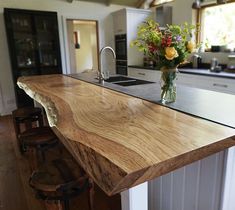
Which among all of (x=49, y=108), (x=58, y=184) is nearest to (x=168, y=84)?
(x=49, y=108)

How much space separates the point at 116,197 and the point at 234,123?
1297 millimetres

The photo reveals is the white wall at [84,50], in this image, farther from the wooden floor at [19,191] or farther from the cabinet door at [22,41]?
the wooden floor at [19,191]

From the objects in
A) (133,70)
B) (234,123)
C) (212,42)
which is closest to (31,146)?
(234,123)

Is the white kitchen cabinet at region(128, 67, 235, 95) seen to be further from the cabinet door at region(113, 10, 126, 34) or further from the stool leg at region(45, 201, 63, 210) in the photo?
the stool leg at region(45, 201, 63, 210)

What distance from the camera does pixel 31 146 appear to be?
1.95m

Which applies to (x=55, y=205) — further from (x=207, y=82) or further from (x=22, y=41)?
(x=22, y=41)

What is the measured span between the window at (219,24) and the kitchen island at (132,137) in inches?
111

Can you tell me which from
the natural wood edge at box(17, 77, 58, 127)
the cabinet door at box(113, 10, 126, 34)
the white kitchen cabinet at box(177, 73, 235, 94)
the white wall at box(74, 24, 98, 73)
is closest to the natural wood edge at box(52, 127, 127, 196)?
the natural wood edge at box(17, 77, 58, 127)

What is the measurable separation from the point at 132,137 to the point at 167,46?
0.68m

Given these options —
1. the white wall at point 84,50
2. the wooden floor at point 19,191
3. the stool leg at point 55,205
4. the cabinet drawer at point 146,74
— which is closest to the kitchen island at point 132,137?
the stool leg at point 55,205

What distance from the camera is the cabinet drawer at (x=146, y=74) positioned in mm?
4240

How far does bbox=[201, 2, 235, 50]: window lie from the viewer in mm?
3775

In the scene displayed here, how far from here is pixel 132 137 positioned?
0.93 meters

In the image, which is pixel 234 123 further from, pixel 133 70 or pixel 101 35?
pixel 101 35
